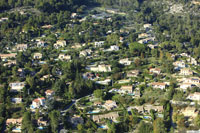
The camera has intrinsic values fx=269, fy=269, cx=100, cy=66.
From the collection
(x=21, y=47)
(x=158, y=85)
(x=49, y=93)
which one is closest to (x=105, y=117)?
(x=49, y=93)

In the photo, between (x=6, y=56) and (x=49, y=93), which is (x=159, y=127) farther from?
(x=6, y=56)

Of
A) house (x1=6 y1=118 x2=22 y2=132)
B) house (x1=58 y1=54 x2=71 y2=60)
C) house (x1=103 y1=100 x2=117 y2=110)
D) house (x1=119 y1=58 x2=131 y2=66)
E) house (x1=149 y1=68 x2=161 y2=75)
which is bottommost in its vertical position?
house (x1=6 y1=118 x2=22 y2=132)

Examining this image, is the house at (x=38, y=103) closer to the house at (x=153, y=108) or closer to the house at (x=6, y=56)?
the house at (x=153, y=108)

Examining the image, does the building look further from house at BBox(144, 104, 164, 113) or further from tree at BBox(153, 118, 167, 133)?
tree at BBox(153, 118, 167, 133)

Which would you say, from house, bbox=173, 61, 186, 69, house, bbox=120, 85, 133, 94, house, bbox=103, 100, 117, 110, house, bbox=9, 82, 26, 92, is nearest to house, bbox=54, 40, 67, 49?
house, bbox=9, 82, 26, 92

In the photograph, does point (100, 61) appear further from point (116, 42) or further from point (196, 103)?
point (196, 103)

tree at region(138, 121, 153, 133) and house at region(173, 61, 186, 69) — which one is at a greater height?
house at region(173, 61, 186, 69)

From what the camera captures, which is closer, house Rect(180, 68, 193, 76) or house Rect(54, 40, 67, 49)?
house Rect(180, 68, 193, 76)

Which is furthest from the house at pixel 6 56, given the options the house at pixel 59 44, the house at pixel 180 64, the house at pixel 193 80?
→ the house at pixel 193 80

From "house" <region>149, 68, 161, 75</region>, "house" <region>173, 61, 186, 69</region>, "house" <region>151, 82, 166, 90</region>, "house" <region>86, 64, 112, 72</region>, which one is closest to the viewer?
"house" <region>151, 82, 166, 90</region>

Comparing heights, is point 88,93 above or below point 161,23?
below

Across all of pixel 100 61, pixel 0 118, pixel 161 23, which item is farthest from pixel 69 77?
pixel 161 23
